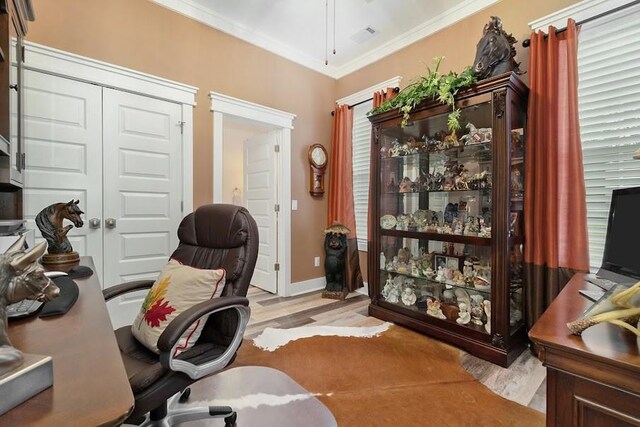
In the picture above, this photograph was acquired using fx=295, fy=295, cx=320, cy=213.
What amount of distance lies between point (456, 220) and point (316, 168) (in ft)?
6.11

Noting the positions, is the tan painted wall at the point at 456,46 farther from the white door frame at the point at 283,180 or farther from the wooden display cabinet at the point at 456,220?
the white door frame at the point at 283,180

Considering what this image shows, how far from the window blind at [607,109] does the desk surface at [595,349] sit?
1.59 m

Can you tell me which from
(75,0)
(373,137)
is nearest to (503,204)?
(373,137)

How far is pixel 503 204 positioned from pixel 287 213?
224 cm

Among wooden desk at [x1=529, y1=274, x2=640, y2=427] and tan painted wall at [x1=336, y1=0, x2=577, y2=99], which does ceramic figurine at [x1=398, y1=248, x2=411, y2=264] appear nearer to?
tan painted wall at [x1=336, y1=0, x2=577, y2=99]

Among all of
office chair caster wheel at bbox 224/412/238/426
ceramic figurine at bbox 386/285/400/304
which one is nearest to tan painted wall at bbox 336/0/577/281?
ceramic figurine at bbox 386/285/400/304

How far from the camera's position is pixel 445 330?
2.37m

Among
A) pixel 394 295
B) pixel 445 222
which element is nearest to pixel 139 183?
pixel 394 295

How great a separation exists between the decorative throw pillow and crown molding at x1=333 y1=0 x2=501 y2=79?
3.05 metres

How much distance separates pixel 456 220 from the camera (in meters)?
2.43

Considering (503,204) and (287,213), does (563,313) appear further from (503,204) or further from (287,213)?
(287,213)

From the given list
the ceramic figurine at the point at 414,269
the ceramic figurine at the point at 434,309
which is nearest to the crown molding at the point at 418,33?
the ceramic figurine at the point at 414,269

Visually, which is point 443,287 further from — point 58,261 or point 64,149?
point 64,149

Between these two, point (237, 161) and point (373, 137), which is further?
point (237, 161)
